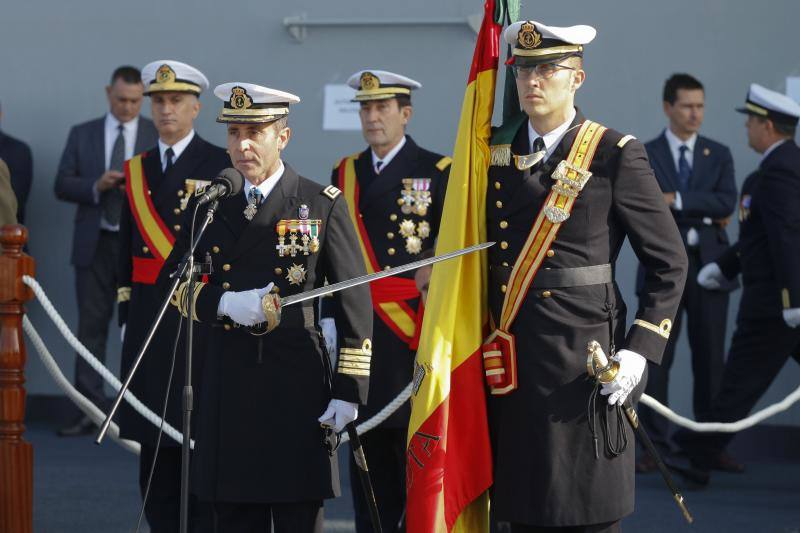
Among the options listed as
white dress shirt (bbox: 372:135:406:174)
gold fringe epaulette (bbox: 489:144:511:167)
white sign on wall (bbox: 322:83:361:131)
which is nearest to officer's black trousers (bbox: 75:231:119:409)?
white sign on wall (bbox: 322:83:361:131)

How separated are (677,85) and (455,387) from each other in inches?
165

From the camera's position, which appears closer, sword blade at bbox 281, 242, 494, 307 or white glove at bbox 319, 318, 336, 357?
sword blade at bbox 281, 242, 494, 307

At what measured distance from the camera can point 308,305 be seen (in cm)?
424

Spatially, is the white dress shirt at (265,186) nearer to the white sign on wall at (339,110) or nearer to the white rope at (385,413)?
the white rope at (385,413)

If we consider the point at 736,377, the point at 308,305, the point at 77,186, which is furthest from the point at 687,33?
the point at 308,305

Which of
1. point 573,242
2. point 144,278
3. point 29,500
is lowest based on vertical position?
point 29,500

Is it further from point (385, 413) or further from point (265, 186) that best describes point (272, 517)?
point (385, 413)

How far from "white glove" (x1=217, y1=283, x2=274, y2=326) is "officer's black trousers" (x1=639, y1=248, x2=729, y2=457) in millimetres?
3987

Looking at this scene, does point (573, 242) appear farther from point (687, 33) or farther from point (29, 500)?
point (687, 33)

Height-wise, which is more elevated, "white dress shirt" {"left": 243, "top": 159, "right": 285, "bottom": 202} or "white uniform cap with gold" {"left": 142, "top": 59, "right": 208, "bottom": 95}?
"white uniform cap with gold" {"left": 142, "top": 59, "right": 208, "bottom": 95}

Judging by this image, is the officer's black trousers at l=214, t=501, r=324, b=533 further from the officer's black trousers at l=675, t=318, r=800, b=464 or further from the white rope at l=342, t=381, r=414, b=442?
the officer's black trousers at l=675, t=318, r=800, b=464

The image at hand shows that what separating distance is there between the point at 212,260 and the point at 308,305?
1.10ft

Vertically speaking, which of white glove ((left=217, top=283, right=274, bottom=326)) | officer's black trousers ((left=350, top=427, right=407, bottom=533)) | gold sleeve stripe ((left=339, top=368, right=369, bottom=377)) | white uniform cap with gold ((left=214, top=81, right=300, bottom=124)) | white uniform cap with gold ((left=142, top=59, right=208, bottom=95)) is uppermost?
white uniform cap with gold ((left=142, top=59, right=208, bottom=95))

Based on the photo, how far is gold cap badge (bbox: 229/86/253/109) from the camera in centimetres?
425
